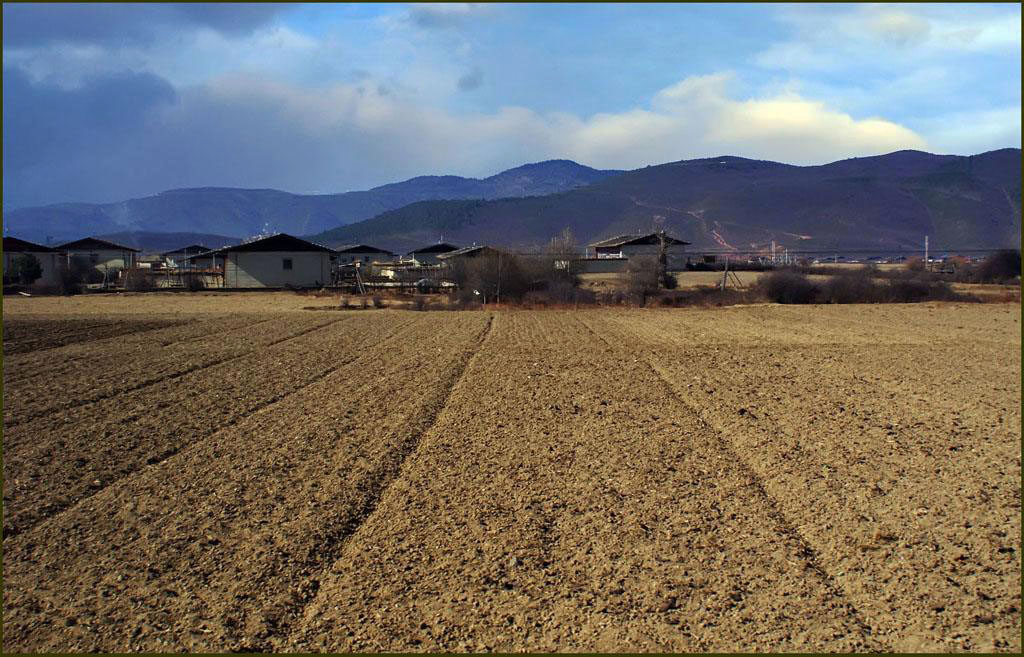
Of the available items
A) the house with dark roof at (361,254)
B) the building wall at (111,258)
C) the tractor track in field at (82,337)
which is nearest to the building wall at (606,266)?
the house with dark roof at (361,254)

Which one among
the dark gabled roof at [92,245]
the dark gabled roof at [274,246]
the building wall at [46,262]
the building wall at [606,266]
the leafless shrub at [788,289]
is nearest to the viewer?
the leafless shrub at [788,289]

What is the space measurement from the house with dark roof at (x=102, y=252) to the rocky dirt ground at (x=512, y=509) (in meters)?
60.3

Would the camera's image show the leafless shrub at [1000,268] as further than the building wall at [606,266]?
No

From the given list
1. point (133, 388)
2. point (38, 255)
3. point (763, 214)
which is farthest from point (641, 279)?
point (763, 214)

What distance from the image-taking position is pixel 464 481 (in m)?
8.20

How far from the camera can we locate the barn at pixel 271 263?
53.2m

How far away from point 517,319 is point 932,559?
79.1 ft

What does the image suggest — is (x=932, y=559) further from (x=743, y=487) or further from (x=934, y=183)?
(x=934, y=183)

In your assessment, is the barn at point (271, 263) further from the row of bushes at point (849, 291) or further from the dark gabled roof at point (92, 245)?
the row of bushes at point (849, 291)

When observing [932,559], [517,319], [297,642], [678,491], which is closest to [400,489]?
[678,491]

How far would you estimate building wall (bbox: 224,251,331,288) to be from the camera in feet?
175

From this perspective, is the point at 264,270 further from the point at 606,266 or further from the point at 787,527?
the point at 787,527

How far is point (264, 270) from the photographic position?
53.4 metres

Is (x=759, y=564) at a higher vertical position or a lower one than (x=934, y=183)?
→ lower
